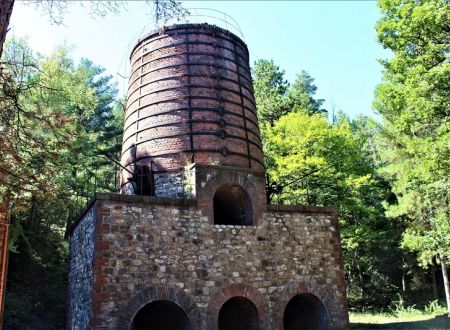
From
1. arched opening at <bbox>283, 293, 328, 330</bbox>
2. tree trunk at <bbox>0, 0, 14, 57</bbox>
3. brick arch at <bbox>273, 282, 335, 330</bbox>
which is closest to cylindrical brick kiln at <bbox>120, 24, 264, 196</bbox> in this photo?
brick arch at <bbox>273, 282, 335, 330</bbox>

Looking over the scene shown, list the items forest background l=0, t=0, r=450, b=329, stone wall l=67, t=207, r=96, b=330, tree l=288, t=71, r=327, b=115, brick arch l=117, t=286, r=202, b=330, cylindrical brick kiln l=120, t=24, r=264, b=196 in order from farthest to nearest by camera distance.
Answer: tree l=288, t=71, r=327, b=115, cylindrical brick kiln l=120, t=24, r=264, b=196, forest background l=0, t=0, r=450, b=329, stone wall l=67, t=207, r=96, b=330, brick arch l=117, t=286, r=202, b=330

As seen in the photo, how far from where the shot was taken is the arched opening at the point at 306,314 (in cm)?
1138

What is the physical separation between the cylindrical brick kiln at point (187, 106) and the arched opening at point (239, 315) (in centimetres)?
366

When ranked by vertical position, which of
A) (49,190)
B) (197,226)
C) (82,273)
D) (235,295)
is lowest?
(235,295)

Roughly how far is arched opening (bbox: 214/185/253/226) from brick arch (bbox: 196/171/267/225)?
0.47 feet

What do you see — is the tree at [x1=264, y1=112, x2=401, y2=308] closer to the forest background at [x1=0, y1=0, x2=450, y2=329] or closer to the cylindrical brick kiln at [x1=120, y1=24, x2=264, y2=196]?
the forest background at [x1=0, y1=0, x2=450, y2=329]

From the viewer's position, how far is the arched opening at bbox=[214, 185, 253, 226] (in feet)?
37.5

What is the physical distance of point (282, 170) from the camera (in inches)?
775

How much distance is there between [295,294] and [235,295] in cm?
186

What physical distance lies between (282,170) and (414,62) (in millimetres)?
8639

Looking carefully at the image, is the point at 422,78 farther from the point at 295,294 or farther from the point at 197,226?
the point at 197,226

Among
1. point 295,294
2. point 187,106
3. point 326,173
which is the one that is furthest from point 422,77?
point 326,173

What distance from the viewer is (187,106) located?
12.3 metres

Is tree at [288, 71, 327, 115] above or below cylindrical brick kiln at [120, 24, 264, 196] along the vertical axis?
above
